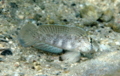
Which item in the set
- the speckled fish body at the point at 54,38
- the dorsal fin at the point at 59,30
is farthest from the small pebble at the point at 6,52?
the dorsal fin at the point at 59,30

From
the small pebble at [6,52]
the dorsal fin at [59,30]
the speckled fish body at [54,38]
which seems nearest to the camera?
the small pebble at [6,52]

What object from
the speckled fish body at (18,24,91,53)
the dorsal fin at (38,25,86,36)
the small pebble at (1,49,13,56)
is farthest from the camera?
the dorsal fin at (38,25,86,36)

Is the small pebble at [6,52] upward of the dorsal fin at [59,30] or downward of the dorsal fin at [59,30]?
downward

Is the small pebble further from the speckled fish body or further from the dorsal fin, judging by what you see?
the dorsal fin

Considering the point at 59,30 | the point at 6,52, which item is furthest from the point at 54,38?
the point at 6,52

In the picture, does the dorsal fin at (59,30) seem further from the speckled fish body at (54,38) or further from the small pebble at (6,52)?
the small pebble at (6,52)

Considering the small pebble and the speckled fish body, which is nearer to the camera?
the small pebble

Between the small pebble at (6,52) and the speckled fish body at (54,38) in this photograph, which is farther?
the speckled fish body at (54,38)

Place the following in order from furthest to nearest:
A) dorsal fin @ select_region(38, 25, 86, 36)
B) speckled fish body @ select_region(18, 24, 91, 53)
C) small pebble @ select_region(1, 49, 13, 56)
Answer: dorsal fin @ select_region(38, 25, 86, 36)
speckled fish body @ select_region(18, 24, 91, 53)
small pebble @ select_region(1, 49, 13, 56)

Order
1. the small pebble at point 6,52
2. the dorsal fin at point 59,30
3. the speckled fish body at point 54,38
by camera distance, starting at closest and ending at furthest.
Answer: the small pebble at point 6,52 < the speckled fish body at point 54,38 < the dorsal fin at point 59,30

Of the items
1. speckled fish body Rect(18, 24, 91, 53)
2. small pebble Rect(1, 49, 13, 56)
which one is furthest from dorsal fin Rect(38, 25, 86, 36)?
small pebble Rect(1, 49, 13, 56)
